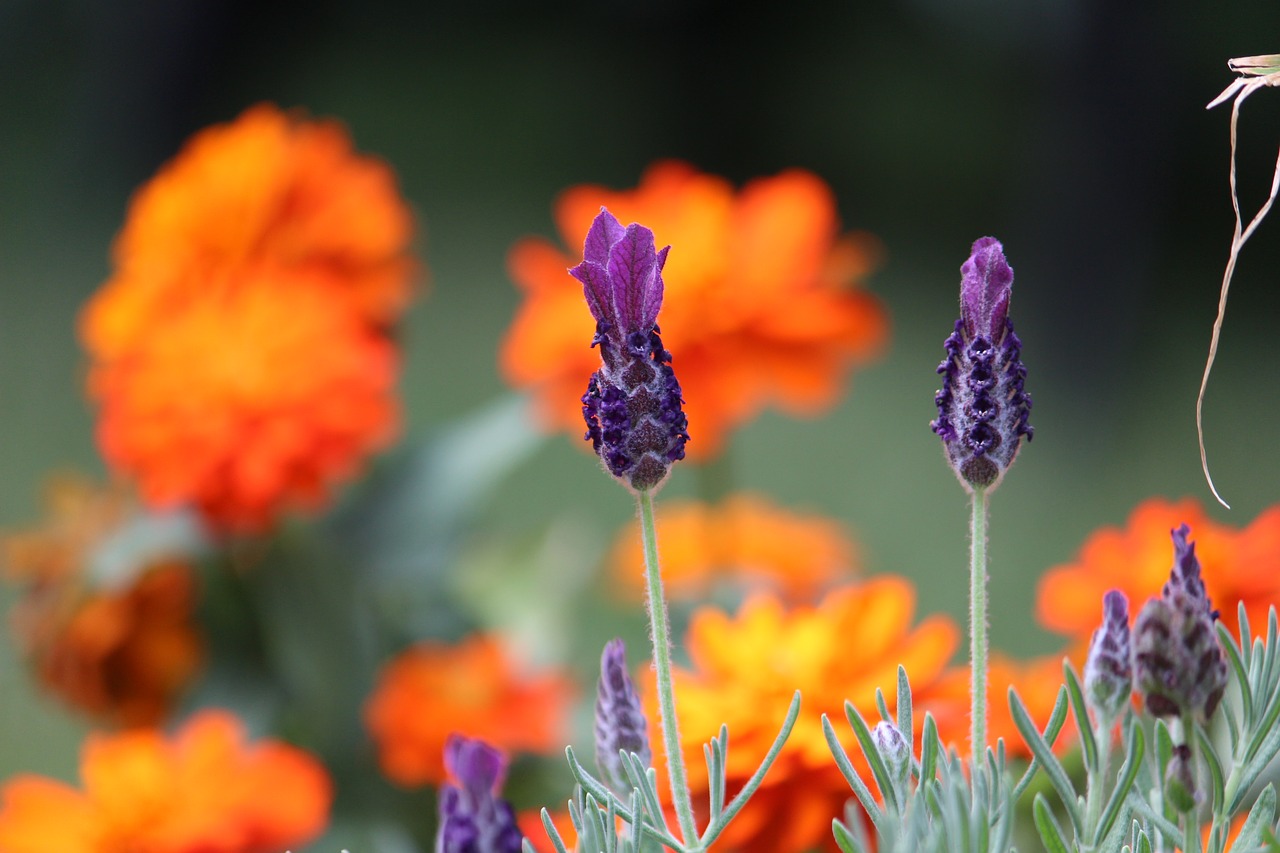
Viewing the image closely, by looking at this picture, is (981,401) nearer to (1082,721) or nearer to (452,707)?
(1082,721)

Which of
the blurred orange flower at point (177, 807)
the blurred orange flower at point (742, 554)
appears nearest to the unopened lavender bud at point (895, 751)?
the blurred orange flower at point (177, 807)

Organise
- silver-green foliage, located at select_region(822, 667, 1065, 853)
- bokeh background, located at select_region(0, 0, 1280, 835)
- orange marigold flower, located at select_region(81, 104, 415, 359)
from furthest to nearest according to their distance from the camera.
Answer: bokeh background, located at select_region(0, 0, 1280, 835) < orange marigold flower, located at select_region(81, 104, 415, 359) < silver-green foliage, located at select_region(822, 667, 1065, 853)

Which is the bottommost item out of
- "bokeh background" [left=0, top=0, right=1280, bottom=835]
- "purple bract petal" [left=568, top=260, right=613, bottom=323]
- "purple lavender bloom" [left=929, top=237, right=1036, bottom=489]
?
"purple lavender bloom" [left=929, top=237, right=1036, bottom=489]

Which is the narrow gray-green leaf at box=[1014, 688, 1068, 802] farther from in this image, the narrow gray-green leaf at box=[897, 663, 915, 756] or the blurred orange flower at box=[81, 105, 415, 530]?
the blurred orange flower at box=[81, 105, 415, 530]

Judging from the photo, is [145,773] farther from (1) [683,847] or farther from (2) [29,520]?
(2) [29,520]

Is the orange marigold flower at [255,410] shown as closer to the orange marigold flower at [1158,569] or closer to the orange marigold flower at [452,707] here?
the orange marigold flower at [452,707]

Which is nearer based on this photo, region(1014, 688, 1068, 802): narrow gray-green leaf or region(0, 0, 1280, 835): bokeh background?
region(1014, 688, 1068, 802): narrow gray-green leaf

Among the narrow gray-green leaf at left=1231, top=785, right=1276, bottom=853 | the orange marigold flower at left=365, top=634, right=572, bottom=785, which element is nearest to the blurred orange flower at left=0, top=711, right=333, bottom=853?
the orange marigold flower at left=365, top=634, right=572, bottom=785
